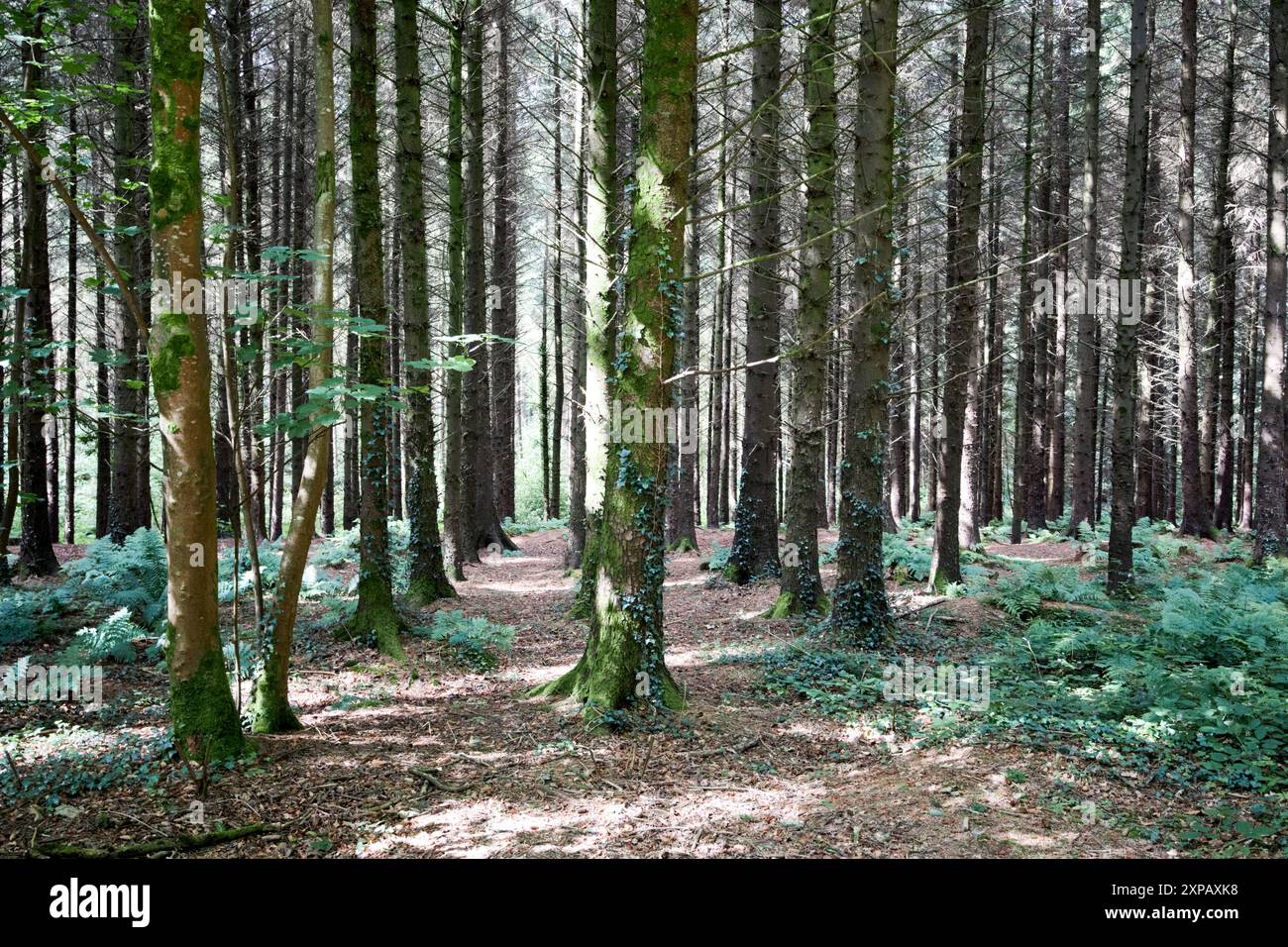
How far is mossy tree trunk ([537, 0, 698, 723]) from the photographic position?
637 cm

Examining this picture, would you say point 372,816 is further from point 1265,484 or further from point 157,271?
point 1265,484

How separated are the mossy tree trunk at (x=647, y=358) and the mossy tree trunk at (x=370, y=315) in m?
3.06

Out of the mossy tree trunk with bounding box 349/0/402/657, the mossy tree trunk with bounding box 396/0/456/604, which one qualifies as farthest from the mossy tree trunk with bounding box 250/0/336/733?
the mossy tree trunk with bounding box 396/0/456/604

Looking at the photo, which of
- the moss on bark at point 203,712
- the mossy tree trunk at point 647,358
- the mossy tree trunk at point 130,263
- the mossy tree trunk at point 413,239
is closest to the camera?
the moss on bark at point 203,712

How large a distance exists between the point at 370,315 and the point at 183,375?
11.3 ft

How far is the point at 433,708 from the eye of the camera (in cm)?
712

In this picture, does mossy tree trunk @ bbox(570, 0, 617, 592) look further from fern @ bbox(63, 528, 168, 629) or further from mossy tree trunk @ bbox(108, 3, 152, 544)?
mossy tree trunk @ bbox(108, 3, 152, 544)

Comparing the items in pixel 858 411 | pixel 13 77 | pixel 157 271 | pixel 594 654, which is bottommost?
pixel 594 654

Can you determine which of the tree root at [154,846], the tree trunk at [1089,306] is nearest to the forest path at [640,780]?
the tree root at [154,846]

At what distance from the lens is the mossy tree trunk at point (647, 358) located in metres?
6.37

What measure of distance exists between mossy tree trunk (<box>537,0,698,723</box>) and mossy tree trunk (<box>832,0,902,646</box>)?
3.29 m

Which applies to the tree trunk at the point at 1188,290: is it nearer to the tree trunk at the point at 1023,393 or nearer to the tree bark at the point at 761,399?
the tree trunk at the point at 1023,393

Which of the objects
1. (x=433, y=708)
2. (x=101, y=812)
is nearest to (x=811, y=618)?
(x=433, y=708)
